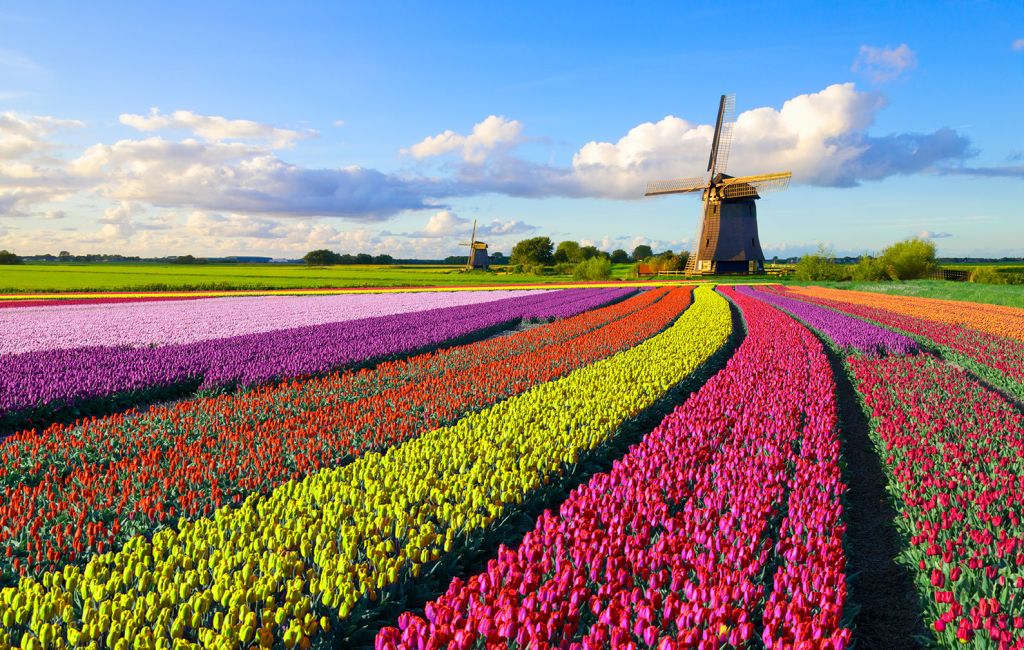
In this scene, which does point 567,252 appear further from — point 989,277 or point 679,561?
point 679,561

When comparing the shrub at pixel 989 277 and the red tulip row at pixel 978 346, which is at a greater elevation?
the shrub at pixel 989 277

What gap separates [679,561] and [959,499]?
3.08 meters

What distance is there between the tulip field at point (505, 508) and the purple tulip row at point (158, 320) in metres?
4.83

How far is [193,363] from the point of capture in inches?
471

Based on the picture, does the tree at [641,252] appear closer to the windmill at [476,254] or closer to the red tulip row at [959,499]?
the windmill at [476,254]

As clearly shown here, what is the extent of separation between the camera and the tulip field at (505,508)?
3.19 metres

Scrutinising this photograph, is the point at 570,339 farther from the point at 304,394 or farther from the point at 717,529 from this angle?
the point at 717,529

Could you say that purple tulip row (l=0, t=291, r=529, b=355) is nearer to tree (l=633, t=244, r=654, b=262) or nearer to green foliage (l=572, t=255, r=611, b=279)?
green foliage (l=572, t=255, r=611, b=279)

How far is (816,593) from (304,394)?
756 centimetres

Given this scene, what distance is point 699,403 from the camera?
27.0 ft

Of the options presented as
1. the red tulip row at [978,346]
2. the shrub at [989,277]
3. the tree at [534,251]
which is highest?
the tree at [534,251]

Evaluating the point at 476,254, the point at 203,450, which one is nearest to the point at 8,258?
the point at 476,254

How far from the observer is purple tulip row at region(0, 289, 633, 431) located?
948 cm

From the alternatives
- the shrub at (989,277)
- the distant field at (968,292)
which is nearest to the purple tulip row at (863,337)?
the distant field at (968,292)
